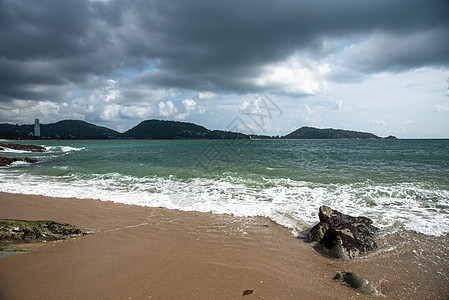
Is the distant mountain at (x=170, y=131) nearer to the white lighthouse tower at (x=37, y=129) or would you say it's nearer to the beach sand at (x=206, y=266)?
the white lighthouse tower at (x=37, y=129)

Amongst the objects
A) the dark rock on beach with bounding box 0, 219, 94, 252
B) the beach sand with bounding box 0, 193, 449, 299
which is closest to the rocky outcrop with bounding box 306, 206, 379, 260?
the beach sand with bounding box 0, 193, 449, 299

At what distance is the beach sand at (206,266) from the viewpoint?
3.44 m

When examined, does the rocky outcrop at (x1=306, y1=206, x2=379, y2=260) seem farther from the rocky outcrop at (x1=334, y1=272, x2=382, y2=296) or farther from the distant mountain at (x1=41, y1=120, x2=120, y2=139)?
the distant mountain at (x1=41, y1=120, x2=120, y2=139)

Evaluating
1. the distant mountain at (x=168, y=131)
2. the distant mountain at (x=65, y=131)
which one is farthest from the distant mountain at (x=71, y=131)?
the distant mountain at (x=168, y=131)

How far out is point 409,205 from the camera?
8172 millimetres

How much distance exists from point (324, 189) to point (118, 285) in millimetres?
9643

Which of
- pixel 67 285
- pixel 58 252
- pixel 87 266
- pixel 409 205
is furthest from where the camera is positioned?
pixel 409 205

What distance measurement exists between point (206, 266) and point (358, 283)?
2557mm

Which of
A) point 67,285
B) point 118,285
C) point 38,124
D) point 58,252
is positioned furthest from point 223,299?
point 38,124

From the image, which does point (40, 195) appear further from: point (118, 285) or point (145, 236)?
point (118, 285)

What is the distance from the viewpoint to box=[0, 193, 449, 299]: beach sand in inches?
135

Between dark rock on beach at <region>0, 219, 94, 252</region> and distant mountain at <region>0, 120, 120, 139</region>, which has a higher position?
distant mountain at <region>0, 120, 120, 139</region>

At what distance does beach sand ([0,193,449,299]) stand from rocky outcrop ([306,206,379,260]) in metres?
0.22

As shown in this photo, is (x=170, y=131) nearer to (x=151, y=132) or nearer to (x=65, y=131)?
(x=151, y=132)
